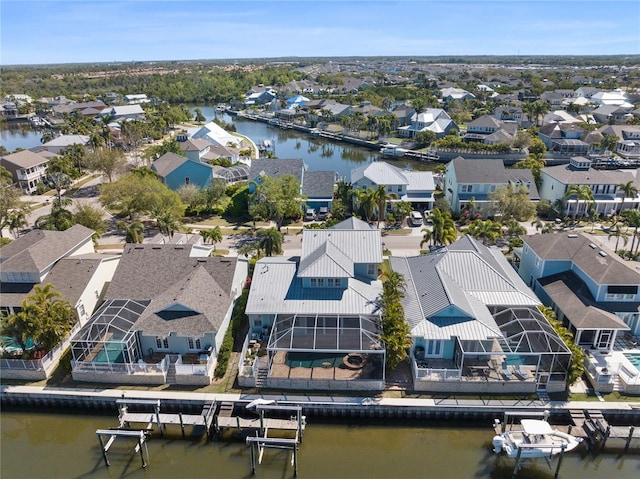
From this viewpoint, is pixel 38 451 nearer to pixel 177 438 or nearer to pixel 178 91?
pixel 177 438

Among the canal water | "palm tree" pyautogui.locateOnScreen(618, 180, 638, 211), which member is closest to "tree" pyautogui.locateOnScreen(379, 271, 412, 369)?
the canal water

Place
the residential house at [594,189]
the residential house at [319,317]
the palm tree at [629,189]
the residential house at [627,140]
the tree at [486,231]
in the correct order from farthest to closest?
the residential house at [627,140] < the residential house at [594,189] < the palm tree at [629,189] < the tree at [486,231] < the residential house at [319,317]

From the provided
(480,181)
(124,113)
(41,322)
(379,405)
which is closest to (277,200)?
(480,181)

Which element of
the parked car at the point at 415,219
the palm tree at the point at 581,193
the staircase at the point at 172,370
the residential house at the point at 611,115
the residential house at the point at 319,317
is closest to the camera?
the residential house at the point at 319,317

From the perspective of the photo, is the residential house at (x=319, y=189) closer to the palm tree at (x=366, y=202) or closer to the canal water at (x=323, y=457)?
the palm tree at (x=366, y=202)

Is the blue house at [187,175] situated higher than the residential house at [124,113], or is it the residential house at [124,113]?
the residential house at [124,113]

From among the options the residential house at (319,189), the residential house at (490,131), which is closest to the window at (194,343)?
the residential house at (319,189)

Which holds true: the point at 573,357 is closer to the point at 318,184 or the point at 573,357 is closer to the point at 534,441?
the point at 534,441
